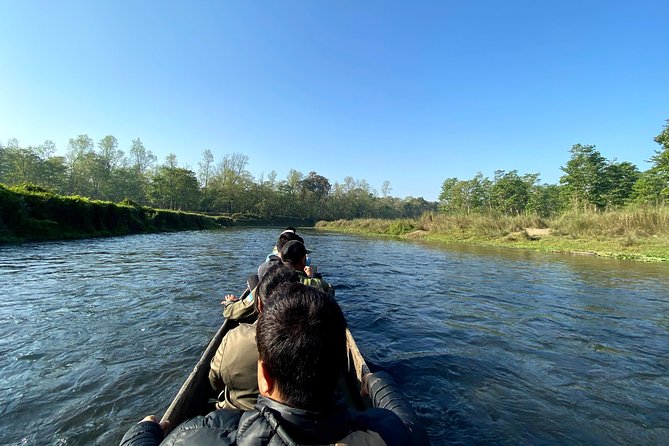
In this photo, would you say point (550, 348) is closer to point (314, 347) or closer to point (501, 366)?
point (501, 366)

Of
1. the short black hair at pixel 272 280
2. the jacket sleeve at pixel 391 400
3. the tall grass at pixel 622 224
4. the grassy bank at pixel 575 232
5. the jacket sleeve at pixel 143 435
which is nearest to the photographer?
the jacket sleeve at pixel 143 435

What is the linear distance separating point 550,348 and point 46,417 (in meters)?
8.77

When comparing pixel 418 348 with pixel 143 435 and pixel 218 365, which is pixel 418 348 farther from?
pixel 143 435

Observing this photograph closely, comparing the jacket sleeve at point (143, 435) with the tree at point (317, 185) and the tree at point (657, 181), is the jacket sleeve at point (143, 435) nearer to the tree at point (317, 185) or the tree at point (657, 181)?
the tree at point (657, 181)

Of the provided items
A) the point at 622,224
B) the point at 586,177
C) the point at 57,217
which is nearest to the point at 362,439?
the point at 57,217

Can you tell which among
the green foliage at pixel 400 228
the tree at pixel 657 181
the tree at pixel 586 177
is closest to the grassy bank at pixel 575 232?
the green foliage at pixel 400 228

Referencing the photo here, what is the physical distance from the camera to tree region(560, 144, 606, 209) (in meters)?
49.7

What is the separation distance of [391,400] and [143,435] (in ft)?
6.19

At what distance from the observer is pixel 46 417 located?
4.04 m

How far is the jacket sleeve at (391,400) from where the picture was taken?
7.08 ft

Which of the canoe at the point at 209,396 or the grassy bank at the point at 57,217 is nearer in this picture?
the canoe at the point at 209,396

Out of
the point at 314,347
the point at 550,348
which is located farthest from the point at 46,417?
the point at 550,348

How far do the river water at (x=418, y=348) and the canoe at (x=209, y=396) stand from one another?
111 centimetres

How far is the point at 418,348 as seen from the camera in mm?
6684
